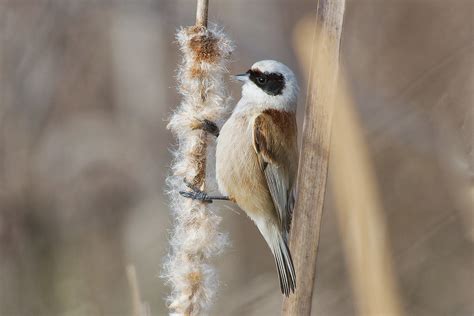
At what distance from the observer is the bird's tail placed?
1706 mm

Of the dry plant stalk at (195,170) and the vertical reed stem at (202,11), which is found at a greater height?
the vertical reed stem at (202,11)

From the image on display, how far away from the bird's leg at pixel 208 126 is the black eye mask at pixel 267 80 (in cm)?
41

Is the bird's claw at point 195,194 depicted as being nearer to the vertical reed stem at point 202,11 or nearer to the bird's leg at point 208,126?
the bird's leg at point 208,126

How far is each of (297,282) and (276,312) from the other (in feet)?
2.81

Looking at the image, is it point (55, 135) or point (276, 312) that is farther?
point (55, 135)

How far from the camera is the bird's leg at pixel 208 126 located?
1.75 m

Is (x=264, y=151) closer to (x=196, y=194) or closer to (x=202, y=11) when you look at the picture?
(x=196, y=194)

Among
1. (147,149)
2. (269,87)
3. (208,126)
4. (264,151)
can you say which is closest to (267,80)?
(269,87)

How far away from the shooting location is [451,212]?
8.83 feet

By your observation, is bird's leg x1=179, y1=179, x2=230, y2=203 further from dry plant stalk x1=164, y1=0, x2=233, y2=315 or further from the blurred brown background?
the blurred brown background

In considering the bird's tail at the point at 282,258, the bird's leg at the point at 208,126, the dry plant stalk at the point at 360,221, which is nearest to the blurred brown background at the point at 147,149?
the bird's tail at the point at 282,258

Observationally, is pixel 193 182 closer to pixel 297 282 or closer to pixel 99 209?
pixel 297 282

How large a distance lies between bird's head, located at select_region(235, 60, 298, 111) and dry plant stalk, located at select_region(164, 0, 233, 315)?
1.59 feet

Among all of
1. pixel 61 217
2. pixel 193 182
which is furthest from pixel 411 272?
pixel 61 217
